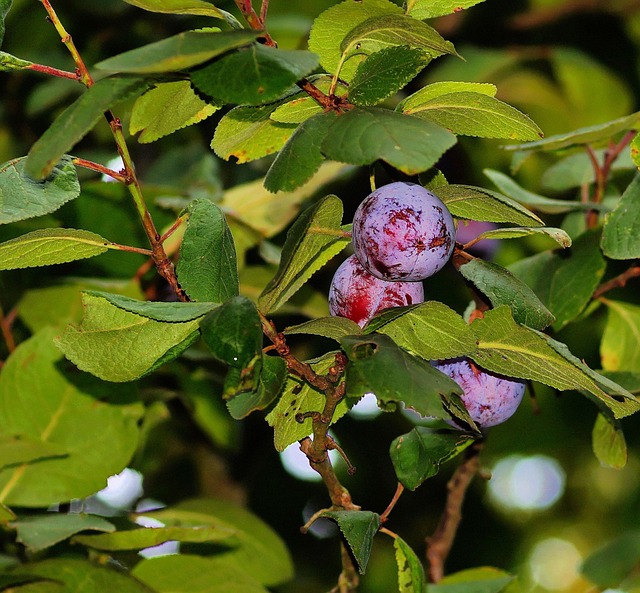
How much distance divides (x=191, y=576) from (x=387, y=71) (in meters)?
0.62

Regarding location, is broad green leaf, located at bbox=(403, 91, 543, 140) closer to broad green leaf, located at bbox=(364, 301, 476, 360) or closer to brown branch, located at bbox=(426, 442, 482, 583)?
broad green leaf, located at bbox=(364, 301, 476, 360)

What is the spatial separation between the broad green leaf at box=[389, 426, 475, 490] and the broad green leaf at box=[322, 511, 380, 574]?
4cm

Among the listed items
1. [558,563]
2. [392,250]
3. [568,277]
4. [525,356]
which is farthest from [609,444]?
[558,563]

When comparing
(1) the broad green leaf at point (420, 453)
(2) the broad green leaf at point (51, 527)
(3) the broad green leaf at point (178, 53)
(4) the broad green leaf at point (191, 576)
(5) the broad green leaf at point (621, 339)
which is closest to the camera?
(3) the broad green leaf at point (178, 53)

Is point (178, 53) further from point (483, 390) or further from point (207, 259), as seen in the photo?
point (483, 390)

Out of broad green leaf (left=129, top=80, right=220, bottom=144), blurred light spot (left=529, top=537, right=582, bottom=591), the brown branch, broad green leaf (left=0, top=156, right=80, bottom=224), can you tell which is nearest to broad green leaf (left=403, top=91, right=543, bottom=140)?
broad green leaf (left=129, top=80, right=220, bottom=144)

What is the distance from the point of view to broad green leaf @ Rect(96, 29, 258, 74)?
1.70ft

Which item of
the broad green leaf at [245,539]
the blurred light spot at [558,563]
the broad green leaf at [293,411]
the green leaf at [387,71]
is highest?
the green leaf at [387,71]

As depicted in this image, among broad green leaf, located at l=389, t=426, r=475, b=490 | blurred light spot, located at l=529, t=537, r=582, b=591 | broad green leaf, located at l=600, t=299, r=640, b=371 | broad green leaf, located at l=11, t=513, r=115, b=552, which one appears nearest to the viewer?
broad green leaf, located at l=389, t=426, r=475, b=490

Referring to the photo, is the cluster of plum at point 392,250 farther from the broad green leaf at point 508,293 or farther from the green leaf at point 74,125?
the green leaf at point 74,125

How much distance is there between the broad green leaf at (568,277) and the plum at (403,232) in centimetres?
37

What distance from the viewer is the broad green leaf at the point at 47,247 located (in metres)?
0.66

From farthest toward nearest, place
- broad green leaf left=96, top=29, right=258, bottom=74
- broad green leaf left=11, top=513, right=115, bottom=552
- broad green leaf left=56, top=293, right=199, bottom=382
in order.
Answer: broad green leaf left=11, top=513, right=115, bottom=552 → broad green leaf left=56, top=293, right=199, bottom=382 → broad green leaf left=96, top=29, right=258, bottom=74

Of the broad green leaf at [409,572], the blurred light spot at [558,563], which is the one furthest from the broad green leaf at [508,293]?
the blurred light spot at [558,563]
